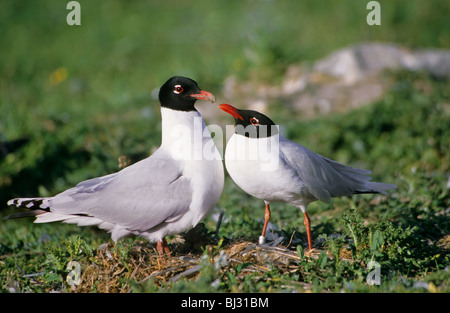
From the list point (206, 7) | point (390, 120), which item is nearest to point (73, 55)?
point (206, 7)

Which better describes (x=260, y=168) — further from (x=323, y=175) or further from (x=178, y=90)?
(x=178, y=90)

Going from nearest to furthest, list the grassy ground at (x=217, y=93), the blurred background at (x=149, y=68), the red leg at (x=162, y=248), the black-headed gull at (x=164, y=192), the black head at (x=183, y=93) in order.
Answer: the grassy ground at (x=217, y=93)
the black-headed gull at (x=164, y=192)
the red leg at (x=162, y=248)
the black head at (x=183, y=93)
the blurred background at (x=149, y=68)

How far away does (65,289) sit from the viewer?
139 inches

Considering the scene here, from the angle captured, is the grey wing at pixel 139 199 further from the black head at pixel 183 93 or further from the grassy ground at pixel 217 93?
the black head at pixel 183 93

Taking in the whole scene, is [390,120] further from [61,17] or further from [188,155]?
[61,17]

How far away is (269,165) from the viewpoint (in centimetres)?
370

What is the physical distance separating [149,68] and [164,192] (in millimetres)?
7388

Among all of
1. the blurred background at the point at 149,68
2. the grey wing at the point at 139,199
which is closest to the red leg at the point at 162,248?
the grey wing at the point at 139,199

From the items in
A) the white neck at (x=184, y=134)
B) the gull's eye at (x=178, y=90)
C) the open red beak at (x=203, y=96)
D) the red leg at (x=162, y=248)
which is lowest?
the red leg at (x=162, y=248)

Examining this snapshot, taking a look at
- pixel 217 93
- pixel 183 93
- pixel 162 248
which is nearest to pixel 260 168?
pixel 183 93

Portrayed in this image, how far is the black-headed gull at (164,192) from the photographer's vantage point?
365 centimetres

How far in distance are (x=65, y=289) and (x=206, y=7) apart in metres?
10.8

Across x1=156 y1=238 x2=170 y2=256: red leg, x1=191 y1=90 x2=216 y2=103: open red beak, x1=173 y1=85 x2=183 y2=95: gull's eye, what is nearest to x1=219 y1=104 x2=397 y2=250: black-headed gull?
x1=191 y1=90 x2=216 y2=103: open red beak

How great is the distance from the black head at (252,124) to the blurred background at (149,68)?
2231 mm
